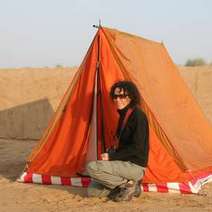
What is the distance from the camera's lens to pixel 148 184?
22.0 ft

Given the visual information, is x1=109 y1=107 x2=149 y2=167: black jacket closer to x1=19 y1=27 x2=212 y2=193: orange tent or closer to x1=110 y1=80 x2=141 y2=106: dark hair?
x1=110 y1=80 x2=141 y2=106: dark hair

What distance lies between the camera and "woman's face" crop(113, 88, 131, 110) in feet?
19.8

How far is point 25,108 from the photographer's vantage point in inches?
609

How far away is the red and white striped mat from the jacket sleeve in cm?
91

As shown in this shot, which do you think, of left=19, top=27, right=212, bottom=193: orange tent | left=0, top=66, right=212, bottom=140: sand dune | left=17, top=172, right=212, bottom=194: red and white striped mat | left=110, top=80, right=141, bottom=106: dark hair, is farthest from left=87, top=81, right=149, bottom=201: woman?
left=0, top=66, right=212, bottom=140: sand dune

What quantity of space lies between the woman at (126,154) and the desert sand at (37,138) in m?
0.22

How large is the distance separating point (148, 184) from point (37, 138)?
8.42 meters

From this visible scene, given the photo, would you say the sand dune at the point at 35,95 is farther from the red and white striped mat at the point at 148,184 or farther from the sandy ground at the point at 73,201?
the sandy ground at the point at 73,201

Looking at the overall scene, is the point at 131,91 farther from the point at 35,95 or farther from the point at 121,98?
the point at 35,95

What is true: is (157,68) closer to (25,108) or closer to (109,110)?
(109,110)

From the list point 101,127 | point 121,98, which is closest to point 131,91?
point 121,98

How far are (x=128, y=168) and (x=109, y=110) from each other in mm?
1285

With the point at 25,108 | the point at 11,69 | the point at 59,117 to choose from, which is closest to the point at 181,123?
the point at 59,117

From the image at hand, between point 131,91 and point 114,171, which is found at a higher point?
point 131,91
